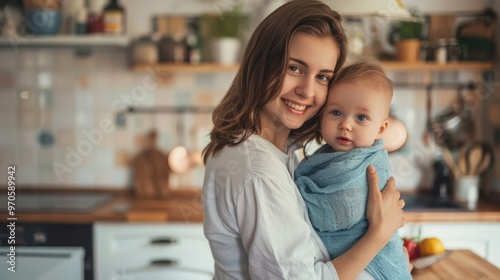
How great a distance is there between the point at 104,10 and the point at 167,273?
1.26 meters

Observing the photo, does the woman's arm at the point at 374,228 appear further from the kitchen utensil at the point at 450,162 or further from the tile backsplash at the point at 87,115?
the tile backsplash at the point at 87,115

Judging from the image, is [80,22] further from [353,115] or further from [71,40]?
[353,115]

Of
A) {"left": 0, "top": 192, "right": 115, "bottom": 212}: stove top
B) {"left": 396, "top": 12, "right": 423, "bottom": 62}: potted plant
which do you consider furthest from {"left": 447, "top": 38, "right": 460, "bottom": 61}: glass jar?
{"left": 0, "top": 192, "right": 115, "bottom": 212}: stove top

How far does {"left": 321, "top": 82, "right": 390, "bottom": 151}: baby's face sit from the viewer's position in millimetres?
1156

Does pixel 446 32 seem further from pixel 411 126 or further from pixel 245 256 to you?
pixel 245 256

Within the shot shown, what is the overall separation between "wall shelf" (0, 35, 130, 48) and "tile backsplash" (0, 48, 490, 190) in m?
0.20

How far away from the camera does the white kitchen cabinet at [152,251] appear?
2314mm

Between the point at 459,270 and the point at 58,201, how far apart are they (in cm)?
183

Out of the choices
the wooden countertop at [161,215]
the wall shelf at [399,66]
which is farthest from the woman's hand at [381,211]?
the wall shelf at [399,66]

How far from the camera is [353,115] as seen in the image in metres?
1.17

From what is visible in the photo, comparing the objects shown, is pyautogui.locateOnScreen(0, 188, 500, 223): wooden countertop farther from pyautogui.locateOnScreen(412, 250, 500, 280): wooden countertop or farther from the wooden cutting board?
pyautogui.locateOnScreen(412, 250, 500, 280): wooden countertop

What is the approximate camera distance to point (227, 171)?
1.04m

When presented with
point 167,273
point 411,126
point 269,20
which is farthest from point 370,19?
point 269,20

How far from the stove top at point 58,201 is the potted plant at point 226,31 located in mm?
877
